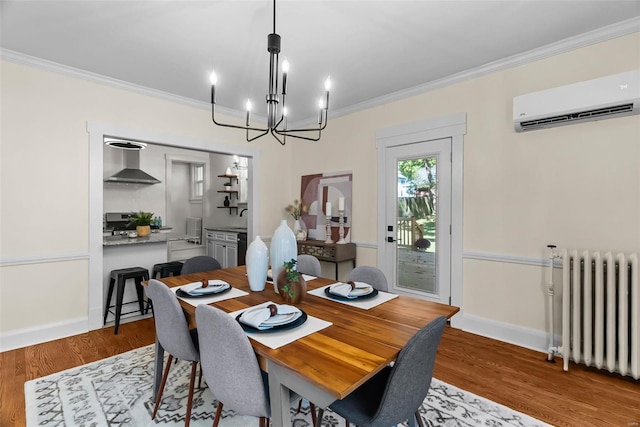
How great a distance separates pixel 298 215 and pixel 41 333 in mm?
3011

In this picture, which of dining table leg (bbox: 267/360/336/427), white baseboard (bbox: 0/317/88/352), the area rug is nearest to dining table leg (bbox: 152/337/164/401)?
the area rug

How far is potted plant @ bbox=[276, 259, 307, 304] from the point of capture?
5.49ft

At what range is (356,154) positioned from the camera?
399 centimetres

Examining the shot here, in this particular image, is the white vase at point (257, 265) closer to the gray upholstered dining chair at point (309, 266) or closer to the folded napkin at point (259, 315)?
the folded napkin at point (259, 315)

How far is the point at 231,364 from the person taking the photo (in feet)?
3.97

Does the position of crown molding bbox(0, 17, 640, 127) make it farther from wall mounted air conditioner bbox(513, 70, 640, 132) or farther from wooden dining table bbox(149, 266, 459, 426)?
wooden dining table bbox(149, 266, 459, 426)

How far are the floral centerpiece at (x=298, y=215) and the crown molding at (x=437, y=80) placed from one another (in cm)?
145

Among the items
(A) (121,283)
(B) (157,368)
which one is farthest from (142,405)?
(A) (121,283)

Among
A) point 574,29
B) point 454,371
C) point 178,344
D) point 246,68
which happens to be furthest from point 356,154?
point 178,344

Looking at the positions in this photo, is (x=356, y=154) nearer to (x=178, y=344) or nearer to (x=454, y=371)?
(x=454, y=371)

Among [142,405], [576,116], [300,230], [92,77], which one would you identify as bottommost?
[142,405]

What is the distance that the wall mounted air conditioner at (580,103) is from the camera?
219 cm

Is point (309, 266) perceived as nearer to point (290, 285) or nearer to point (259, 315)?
point (290, 285)

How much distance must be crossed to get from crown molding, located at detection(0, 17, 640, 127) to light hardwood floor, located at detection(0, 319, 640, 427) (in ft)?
8.22
